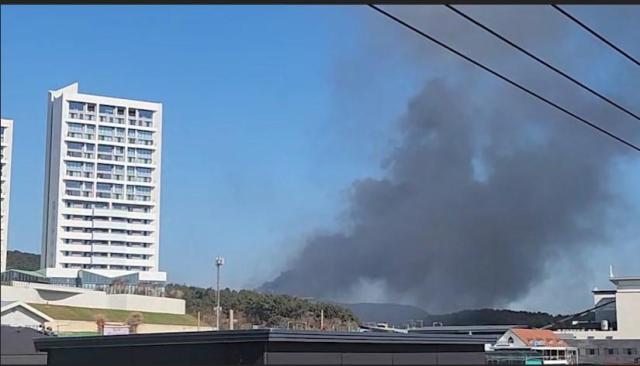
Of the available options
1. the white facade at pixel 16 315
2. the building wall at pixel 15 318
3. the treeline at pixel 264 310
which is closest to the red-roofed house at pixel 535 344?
the treeline at pixel 264 310

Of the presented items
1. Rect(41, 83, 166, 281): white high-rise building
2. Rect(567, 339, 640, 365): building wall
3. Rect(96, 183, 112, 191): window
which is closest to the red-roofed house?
Rect(567, 339, 640, 365): building wall

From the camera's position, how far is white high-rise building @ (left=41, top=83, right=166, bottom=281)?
62.8 m

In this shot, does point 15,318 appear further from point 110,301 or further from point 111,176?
point 111,176

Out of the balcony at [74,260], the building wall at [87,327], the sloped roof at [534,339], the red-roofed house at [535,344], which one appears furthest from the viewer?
the balcony at [74,260]

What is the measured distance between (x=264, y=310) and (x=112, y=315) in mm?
7926

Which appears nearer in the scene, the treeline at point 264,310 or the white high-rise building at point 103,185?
the treeline at point 264,310

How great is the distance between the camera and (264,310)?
39531 millimetres

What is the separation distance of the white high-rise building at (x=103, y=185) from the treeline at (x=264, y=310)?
16.9 meters

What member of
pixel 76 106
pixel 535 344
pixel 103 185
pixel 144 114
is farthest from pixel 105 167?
pixel 535 344

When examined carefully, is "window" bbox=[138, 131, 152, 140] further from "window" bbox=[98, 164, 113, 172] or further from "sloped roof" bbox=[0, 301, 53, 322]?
"sloped roof" bbox=[0, 301, 53, 322]

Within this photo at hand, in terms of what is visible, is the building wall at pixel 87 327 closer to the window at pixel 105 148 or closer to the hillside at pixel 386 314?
the hillside at pixel 386 314

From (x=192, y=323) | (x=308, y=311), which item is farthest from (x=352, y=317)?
(x=192, y=323)

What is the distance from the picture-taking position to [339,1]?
361 centimetres

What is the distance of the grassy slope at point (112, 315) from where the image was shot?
36.9 metres
